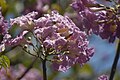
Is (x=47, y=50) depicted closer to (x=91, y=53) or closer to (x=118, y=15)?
(x=91, y=53)

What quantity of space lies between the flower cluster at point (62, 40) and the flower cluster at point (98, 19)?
269 millimetres

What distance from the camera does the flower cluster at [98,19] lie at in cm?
315

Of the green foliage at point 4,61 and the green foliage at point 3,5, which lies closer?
the green foliage at point 4,61

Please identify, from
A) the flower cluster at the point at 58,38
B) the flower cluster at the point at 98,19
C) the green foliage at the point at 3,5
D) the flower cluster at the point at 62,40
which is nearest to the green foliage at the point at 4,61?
the flower cluster at the point at 58,38

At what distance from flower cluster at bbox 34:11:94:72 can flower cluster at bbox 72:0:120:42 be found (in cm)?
27

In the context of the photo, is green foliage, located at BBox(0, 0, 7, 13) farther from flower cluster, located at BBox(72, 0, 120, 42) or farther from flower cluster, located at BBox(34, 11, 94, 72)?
flower cluster, located at BBox(34, 11, 94, 72)

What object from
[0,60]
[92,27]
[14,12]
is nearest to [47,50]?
[0,60]

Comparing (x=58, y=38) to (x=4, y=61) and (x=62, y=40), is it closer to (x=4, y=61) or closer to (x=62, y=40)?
(x=62, y=40)

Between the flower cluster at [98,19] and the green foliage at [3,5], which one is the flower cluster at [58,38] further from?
the green foliage at [3,5]

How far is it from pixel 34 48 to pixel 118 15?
0.59m

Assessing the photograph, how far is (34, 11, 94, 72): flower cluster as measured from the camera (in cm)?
276

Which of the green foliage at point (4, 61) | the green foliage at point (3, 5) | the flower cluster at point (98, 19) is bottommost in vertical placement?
the green foliage at point (4, 61)

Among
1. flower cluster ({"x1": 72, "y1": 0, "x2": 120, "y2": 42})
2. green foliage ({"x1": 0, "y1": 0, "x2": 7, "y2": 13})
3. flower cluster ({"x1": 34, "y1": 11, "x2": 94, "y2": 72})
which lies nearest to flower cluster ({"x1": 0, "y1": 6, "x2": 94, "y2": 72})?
flower cluster ({"x1": 34, "y1": 11, "x2": 94, "y2": 72})

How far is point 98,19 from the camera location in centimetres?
318
